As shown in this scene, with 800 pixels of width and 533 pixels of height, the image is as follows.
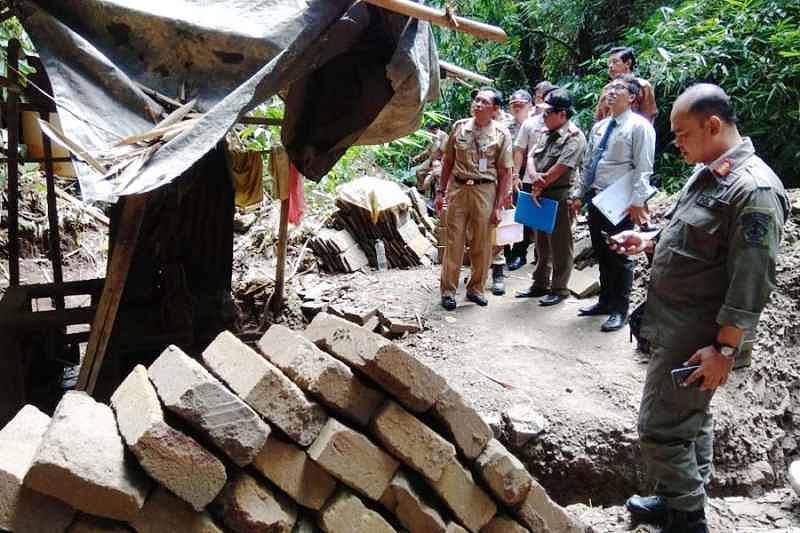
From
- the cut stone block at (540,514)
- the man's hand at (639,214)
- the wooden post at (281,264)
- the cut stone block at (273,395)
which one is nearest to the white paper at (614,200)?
the man's hand at (639,214)

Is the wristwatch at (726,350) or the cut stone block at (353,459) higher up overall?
the wristwatch at (726,350)

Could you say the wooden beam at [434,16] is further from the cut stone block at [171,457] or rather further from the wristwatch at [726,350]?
the cut stone block at [171,457]

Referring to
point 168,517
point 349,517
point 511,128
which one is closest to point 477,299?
point 511,128

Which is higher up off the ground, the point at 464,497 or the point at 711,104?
the point at 711,104

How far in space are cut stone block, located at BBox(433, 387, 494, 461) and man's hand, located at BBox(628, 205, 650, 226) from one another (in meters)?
2.95

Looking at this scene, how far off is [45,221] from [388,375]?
7.46 meters

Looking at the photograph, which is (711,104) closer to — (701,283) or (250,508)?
(701,283)

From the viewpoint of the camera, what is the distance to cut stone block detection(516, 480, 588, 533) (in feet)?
7.81

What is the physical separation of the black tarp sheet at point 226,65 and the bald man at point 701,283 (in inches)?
57.6

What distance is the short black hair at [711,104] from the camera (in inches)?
101

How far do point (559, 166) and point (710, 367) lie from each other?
3.35m

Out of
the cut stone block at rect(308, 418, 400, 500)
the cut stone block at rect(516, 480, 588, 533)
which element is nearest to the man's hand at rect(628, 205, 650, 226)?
the cut stone block at rect(516, 480, 588, 533)

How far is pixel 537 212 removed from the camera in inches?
227

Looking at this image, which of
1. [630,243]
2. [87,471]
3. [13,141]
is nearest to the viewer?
[87,471]
